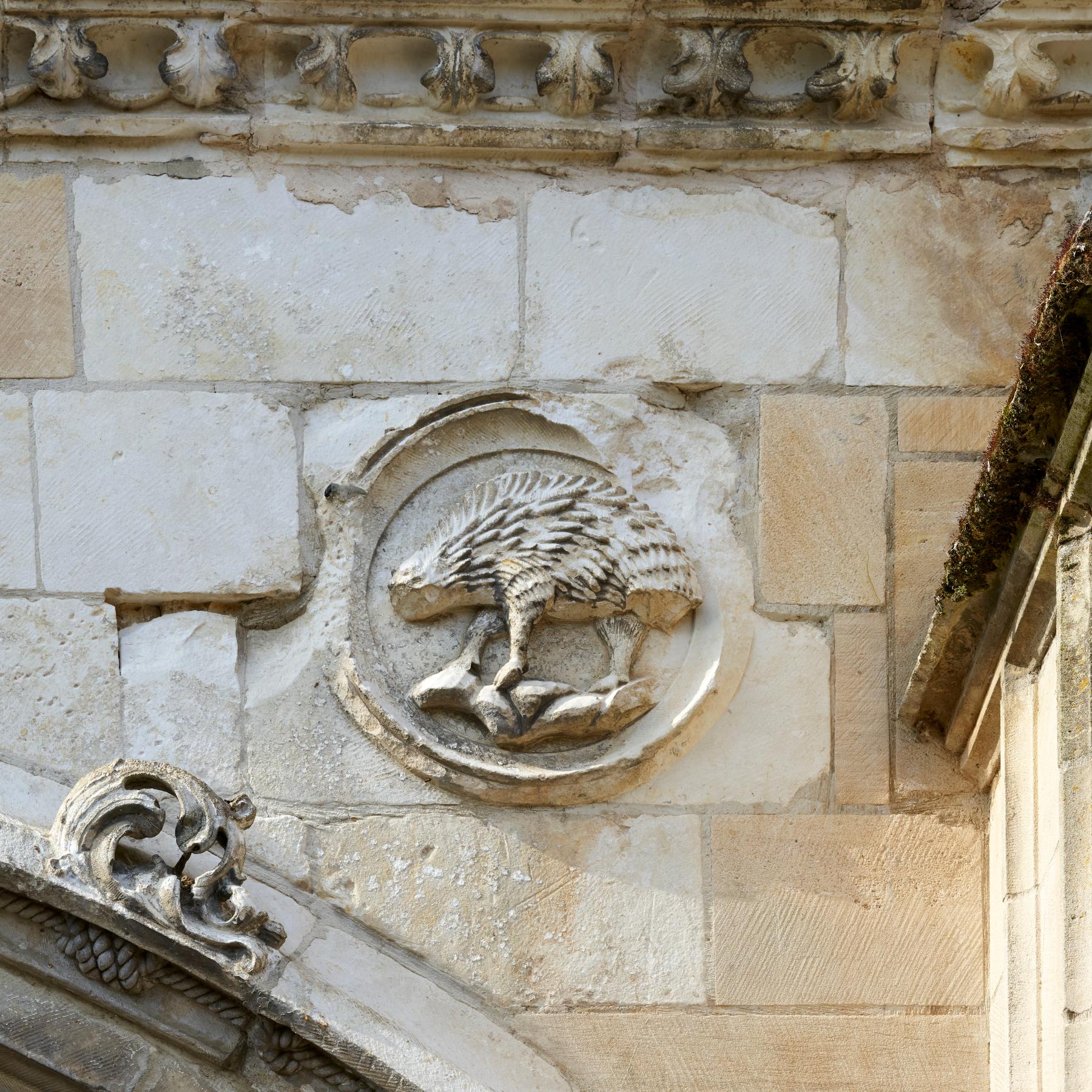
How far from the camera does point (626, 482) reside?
3734mm

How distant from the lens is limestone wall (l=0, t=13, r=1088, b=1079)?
3549 millimetres

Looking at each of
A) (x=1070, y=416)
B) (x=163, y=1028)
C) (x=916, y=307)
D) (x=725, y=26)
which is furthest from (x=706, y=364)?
(x=163, y=1028)

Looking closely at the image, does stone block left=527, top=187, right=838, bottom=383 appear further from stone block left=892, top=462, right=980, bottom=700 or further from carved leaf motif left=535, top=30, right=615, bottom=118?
stone block left=892, top=462, right=980, bottom=700

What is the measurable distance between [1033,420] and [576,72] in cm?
132

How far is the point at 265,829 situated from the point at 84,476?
0.81 meters

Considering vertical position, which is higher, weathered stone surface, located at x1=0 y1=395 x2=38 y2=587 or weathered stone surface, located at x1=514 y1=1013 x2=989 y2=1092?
weathered stone surface, located at x1=0 y1=395 x2=38 y2=587

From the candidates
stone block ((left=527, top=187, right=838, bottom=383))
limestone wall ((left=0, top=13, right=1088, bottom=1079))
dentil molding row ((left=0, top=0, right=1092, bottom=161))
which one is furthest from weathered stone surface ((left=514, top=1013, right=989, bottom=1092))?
dentil molding row ((left=0, top=0, right=1092, bottom=161))

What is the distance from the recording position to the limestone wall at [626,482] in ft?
11.6

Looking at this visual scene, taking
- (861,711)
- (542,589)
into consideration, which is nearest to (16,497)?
(542,589)

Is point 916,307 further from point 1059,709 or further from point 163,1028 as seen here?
point 163,1028

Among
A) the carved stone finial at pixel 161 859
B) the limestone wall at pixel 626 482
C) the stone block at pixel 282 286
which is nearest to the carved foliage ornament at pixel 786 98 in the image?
the limestone wall at pixel 626 482

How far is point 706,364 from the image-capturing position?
12.4 ft


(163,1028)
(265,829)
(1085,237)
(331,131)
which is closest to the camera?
(1085,237)

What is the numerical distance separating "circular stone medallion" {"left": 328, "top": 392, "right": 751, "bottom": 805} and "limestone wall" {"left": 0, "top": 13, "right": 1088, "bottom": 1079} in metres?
0.05
